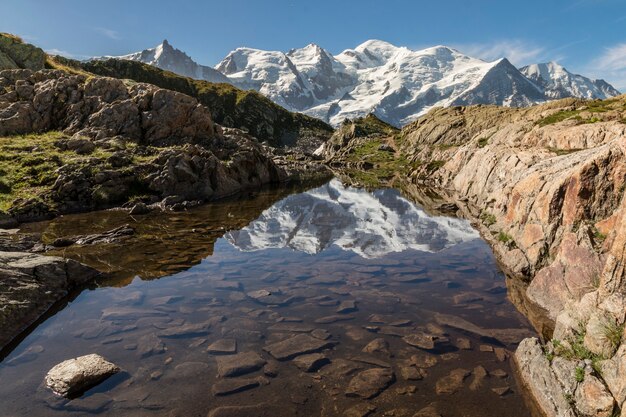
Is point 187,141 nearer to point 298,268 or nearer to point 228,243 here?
point 228,243

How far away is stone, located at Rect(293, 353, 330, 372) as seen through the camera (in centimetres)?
1282

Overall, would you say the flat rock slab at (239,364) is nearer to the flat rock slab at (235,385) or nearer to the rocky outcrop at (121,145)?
the flat rock slab at (235,385)

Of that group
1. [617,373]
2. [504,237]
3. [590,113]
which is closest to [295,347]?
[617,373]

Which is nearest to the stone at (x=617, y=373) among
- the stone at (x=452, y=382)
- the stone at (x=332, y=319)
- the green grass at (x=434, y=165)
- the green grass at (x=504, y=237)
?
the stone at (x=452, y=382)

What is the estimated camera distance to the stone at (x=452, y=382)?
11570 millimetres

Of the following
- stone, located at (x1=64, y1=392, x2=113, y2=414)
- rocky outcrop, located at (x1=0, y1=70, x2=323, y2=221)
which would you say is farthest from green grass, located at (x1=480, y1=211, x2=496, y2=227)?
rocky outcrop, located at (x1=0, y1=70, x2=323, y2=221)

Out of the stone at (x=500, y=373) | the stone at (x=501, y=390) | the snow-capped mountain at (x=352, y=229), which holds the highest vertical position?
the snow-capped mountain at (x=352, y=229)

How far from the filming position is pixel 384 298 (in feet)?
61.5

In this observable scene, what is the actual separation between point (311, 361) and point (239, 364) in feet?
7.81

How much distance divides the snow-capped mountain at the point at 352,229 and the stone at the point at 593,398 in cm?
1652

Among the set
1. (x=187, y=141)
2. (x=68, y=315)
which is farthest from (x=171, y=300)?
(x=187, y=141)

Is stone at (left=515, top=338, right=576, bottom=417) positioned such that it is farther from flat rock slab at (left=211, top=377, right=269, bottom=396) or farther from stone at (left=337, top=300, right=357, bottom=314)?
flat rock slab at (left=211, top=377, right=269, bottom=396)

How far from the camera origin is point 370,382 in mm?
12000

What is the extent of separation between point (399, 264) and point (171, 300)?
1340 centimetres
